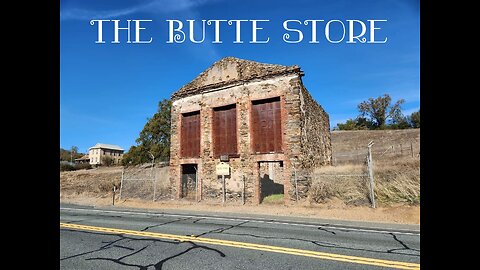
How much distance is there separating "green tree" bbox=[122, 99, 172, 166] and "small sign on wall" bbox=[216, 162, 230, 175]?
70.2 ft

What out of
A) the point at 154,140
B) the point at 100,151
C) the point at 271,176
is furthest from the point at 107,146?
the point at 271,176

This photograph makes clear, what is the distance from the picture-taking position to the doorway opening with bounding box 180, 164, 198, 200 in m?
20.4

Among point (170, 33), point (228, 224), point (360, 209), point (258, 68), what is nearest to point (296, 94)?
point (258, 68)

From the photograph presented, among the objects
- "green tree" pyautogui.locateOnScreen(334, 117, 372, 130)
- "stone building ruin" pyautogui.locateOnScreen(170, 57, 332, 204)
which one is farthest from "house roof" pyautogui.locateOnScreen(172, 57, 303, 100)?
"green tree" pyautogui.locateOnScreen(334, 117, 372, 130)

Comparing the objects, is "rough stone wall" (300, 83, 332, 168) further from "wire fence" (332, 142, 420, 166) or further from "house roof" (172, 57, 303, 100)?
"wire fence" (332, 142, 420, 166)

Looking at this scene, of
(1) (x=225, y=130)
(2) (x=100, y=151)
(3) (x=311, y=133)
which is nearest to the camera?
(1) (x=225, y=130)

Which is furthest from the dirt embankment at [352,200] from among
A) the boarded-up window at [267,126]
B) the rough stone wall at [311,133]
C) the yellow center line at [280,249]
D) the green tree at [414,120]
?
the green tree at [414,120]

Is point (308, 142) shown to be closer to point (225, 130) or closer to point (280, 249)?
point (225, 130)

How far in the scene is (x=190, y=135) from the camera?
2055 centimetres

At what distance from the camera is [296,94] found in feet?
54.2

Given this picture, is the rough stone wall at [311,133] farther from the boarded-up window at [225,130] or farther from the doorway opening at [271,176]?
the boarded-up window at [225,130]

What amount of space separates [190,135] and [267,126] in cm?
603
